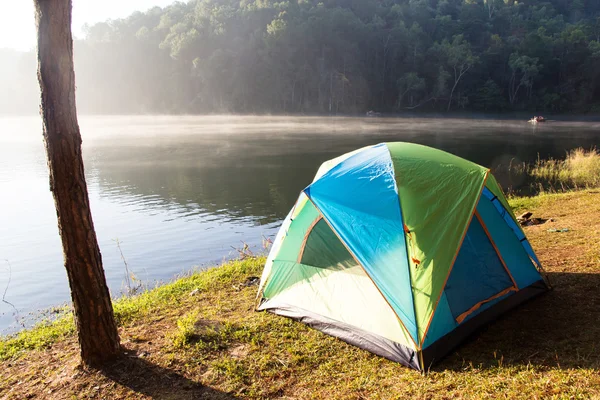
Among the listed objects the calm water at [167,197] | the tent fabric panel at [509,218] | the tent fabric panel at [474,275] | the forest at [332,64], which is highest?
the forest at [332,64]

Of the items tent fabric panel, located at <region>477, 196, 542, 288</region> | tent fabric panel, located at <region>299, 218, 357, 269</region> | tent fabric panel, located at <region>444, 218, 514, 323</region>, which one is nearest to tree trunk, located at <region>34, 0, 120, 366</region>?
tent fabric panel, located at <region>299, 218, 357, 269</region>

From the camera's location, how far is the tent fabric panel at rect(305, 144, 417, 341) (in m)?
3.96

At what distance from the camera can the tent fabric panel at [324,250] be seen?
4656mm

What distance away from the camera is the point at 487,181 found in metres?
4.74

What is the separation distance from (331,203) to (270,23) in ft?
265

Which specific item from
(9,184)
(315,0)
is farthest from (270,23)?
(9,184)

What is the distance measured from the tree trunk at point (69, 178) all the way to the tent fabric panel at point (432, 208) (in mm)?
2731

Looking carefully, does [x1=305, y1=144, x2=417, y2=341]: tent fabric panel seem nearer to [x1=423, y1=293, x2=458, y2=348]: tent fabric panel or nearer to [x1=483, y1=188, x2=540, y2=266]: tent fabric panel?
[x1=423, y1=293, x2=458, y2=348]: tent fabric panel

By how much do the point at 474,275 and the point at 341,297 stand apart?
1.35m

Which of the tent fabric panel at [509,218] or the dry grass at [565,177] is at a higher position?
the tent fabric panel at [509,218]

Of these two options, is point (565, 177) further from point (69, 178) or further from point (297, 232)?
point (69, 178)

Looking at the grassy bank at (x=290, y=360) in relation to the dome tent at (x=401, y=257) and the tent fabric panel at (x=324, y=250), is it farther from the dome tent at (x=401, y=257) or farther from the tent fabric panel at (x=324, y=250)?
the tent fabric panel at (x=324, y=250)

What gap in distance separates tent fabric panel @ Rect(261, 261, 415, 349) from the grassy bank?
0.23 metres

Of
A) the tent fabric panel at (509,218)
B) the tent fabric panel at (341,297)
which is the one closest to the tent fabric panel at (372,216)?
the tent fabric panel at (341,297)
